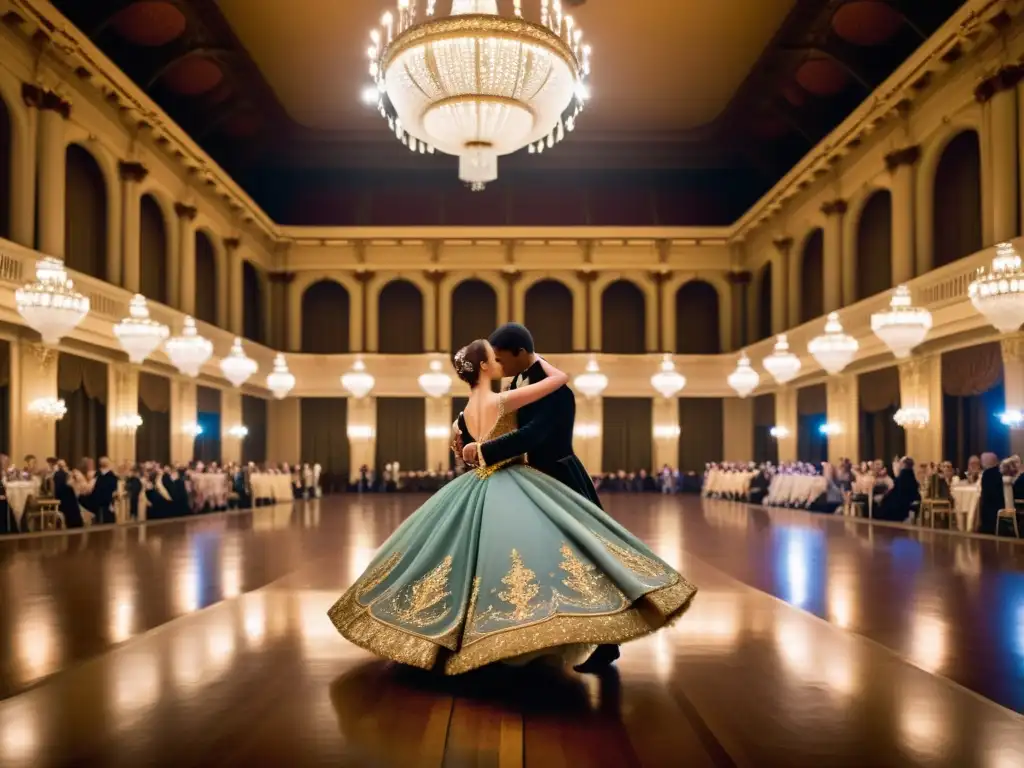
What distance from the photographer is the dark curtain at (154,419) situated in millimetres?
18969

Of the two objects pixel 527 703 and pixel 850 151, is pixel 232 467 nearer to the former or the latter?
pixel 850 151

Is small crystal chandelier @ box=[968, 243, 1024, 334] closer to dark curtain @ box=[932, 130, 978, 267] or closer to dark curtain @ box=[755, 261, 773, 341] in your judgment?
dark curtain @ box=[932, 130, 978, 267]

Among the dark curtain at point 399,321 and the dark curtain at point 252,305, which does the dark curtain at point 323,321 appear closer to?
the dark curtain at point 399,321

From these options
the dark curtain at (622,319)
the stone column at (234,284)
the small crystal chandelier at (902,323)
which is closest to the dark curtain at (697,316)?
the dark curtain at (622,319)

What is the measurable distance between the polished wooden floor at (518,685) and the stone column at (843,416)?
12.7 metres

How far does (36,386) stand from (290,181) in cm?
1611

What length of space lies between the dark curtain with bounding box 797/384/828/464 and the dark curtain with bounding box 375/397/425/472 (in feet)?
36.0

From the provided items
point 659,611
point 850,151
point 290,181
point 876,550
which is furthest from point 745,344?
point 659,611

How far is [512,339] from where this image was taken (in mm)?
4117

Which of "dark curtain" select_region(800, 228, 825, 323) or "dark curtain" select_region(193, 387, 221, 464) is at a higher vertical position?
"dark curtain" select_region(800, 228, 825, 323)

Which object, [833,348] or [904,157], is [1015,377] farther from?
[904,157]

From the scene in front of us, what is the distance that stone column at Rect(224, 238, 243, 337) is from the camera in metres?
24.6

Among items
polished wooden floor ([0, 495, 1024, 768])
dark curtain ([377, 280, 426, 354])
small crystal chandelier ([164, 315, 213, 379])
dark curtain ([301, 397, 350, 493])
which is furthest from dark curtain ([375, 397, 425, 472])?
polished wooden floor ([0, 495, 1024, 768])

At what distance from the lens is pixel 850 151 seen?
66.3 feet
